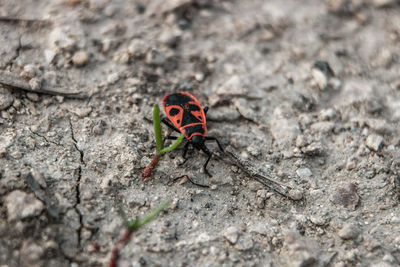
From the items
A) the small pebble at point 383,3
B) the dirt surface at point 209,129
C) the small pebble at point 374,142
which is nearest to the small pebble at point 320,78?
the dirt surface at point 209,129

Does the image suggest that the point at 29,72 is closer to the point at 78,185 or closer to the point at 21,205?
the point at 78,185

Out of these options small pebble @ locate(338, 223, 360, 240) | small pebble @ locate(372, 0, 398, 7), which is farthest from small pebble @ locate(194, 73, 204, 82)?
small pebble @ locate(372, 0, 398, 7)

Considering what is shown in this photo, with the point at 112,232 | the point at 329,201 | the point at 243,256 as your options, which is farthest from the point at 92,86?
the point at 329,201

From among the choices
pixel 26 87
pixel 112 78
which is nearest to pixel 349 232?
pixel 112 78

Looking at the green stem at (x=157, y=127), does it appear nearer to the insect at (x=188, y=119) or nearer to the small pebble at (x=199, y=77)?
the insect at (x=188, y=119)

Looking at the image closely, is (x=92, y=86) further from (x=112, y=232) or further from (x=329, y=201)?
(x=329, y=201)

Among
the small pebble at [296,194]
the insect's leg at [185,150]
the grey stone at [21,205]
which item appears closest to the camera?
the grey stone at [21,205]

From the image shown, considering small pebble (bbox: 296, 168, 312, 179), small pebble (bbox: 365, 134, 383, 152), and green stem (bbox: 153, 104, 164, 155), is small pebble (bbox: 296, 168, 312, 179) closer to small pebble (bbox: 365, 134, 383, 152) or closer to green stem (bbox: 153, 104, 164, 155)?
small pebble (bbox: 365, 134, 383, 152)
